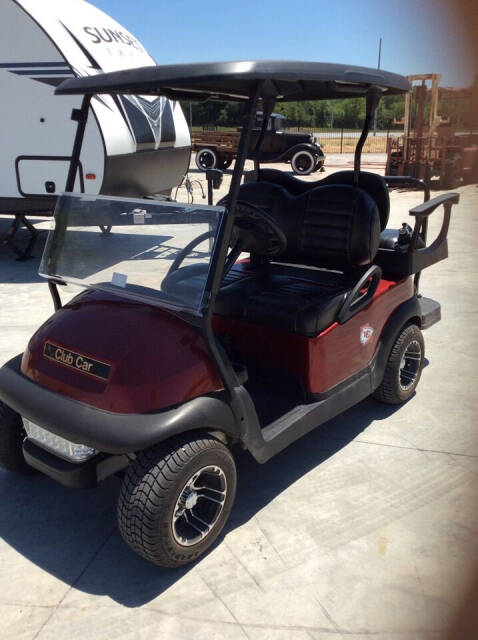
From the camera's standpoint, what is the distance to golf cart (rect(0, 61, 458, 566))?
7.02ft

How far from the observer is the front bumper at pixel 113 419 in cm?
205

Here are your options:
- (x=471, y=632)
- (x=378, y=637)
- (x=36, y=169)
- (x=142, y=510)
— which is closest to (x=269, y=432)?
(x=142, y=510)

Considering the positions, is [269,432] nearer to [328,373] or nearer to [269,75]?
[328,373]

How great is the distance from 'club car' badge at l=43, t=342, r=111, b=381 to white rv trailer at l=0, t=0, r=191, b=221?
404cm

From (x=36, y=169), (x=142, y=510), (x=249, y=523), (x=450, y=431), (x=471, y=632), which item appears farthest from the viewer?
(x=36, y=169)

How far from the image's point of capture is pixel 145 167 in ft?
Result: 22.9

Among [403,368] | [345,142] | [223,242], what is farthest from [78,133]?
[345,142]

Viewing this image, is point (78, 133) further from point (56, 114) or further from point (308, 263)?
point (56, 114)

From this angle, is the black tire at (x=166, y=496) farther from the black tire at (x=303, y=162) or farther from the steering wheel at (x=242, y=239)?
the black tire at (x=303, y=162)

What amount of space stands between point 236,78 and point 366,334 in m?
1.60

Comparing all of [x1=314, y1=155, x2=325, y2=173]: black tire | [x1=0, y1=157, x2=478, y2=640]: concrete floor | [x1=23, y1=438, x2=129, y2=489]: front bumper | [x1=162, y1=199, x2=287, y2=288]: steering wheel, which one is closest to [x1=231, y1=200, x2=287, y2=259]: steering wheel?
[x1=162, y1=199, x2=287, y2=288]: steering wheel

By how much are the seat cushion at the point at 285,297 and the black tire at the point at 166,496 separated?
771mm

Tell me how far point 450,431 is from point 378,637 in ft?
4.90

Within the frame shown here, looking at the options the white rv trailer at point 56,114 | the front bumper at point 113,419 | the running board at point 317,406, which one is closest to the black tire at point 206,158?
the white rv trailer at point 56,114
